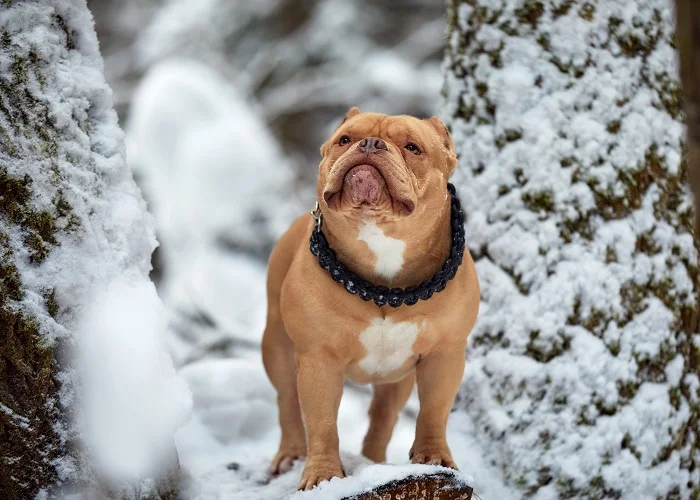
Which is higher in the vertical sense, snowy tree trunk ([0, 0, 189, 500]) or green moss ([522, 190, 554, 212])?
green moss ([522, 190, 554, 212])

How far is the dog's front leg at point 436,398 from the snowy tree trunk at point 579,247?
32cm

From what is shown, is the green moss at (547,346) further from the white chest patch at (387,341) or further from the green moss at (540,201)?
the white chest patch at (387,341)

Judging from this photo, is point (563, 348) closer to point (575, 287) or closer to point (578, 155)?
point (575, 287)

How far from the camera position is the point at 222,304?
4.75 meters

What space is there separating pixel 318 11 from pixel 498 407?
8.38 meters

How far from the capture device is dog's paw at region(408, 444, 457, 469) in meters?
A: 1.82

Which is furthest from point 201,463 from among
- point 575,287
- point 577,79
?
point 577,79

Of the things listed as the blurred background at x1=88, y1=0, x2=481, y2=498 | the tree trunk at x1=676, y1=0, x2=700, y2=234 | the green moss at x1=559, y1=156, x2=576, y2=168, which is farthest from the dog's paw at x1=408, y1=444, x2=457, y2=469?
the tree trunk at x1=676, y1=0, x2=700, y2=234

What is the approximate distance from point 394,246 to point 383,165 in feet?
0.82

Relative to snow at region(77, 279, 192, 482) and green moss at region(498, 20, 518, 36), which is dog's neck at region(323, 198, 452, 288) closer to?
snow at region(77, 279, 192, 482)

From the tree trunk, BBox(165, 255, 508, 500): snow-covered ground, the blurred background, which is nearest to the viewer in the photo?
BBox(165, 255, 508, 500): snow-covered ground

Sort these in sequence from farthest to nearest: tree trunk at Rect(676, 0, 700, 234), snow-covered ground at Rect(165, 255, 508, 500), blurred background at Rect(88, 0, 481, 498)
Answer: tree trunk at Rect(676, 0, 700, 234)
blurred background at Rect(88, 0, 481, 498)
snow-covered ground at Rect(165, 255, 508, 500)

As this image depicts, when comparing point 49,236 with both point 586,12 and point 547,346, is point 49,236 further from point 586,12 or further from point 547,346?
point 586,12

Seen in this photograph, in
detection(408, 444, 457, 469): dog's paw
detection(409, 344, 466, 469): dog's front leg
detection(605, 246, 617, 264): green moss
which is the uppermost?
detection(605, 246, 617, 264): green moss
